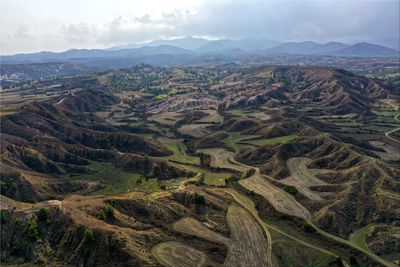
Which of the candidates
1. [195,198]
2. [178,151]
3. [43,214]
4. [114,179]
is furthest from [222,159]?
[43,214]

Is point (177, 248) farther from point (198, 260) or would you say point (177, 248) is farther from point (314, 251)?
point (314, 251)

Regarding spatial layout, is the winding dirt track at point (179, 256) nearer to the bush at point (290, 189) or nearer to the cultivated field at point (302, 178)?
the bush at point (290, 189)

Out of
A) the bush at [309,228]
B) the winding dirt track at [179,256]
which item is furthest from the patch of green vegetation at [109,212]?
the bush at [309,228]

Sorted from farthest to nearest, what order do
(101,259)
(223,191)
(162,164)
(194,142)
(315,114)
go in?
(315,114), (194,142), (162,164), (223,191), (101,259)

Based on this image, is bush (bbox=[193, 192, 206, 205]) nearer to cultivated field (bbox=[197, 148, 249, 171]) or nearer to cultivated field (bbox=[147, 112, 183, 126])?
cultivated field (bbox=[197, 148, 249, 171])

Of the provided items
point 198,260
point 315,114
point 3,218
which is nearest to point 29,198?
point 3,218
